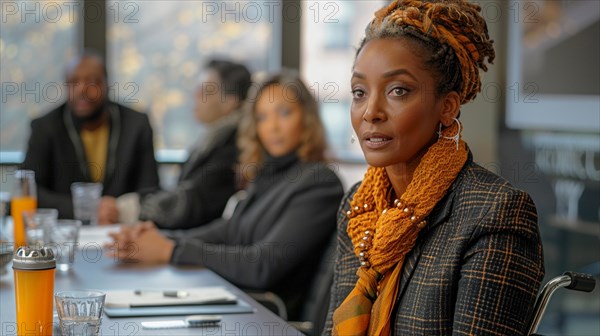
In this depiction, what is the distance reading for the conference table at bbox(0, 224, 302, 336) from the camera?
5.71ft

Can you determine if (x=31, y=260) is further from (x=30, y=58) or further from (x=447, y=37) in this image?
(x=30, y=58)

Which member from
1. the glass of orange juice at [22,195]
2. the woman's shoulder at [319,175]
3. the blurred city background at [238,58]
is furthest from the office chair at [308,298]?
the blurred city background at [238,58]

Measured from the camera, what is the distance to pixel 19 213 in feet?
9.27

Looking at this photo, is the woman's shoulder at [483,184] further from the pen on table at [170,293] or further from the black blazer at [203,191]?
the black blazer at [203,191]

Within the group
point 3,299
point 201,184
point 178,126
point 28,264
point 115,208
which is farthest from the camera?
point 178,126

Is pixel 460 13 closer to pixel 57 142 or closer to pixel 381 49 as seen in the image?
pixel 381 49

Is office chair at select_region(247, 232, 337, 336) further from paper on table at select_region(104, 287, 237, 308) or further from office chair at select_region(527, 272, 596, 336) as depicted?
office chair at select_region(527, 272, 596, 336)

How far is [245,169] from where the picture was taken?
365cm

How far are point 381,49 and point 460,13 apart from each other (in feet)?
0.53

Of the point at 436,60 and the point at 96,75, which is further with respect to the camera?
the point at 96,75

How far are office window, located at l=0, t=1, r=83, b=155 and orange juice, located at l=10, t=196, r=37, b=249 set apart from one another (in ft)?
8.52

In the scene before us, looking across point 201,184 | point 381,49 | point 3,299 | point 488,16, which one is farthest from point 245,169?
point 381,49

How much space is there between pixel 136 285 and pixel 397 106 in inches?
37.3

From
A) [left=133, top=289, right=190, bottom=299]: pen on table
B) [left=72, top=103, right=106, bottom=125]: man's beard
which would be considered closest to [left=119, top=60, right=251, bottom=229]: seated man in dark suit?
[left=72, top=103, right=106, bottom=125]: man's beard
